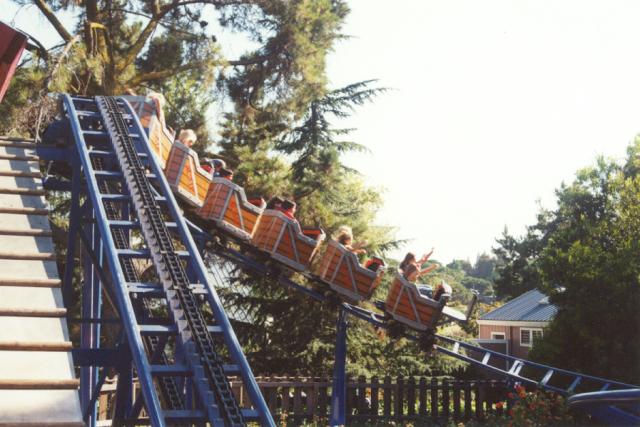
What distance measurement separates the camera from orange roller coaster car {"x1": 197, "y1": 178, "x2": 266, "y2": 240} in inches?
423

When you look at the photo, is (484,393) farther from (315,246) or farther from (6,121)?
(6,121)

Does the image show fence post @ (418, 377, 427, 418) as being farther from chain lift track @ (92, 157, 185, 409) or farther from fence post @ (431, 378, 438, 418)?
chain lift track @ (92, 157, 185, 409)

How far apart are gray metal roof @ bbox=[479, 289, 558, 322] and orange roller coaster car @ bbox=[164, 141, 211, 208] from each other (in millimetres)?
24826

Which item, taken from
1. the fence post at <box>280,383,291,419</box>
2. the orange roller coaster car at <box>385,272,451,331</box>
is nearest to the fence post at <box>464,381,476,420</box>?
the fence post at <box>280,383,291,419</box>

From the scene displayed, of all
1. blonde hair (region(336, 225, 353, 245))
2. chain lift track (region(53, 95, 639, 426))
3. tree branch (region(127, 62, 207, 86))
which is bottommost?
chain lift track (region(53, 95, 639, 426))

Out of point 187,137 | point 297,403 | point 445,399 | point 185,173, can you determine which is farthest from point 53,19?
point 445,399

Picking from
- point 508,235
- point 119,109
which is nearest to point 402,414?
point 119,109

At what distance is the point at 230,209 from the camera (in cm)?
1082

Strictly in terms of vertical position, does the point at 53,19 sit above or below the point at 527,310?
above

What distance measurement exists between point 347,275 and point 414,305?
42.0 inches

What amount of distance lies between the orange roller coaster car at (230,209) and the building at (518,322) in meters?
24.6

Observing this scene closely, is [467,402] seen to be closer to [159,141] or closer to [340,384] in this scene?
[340,384]

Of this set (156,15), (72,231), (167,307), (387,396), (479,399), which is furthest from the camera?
(156,15)

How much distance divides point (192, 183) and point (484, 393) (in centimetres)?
876
